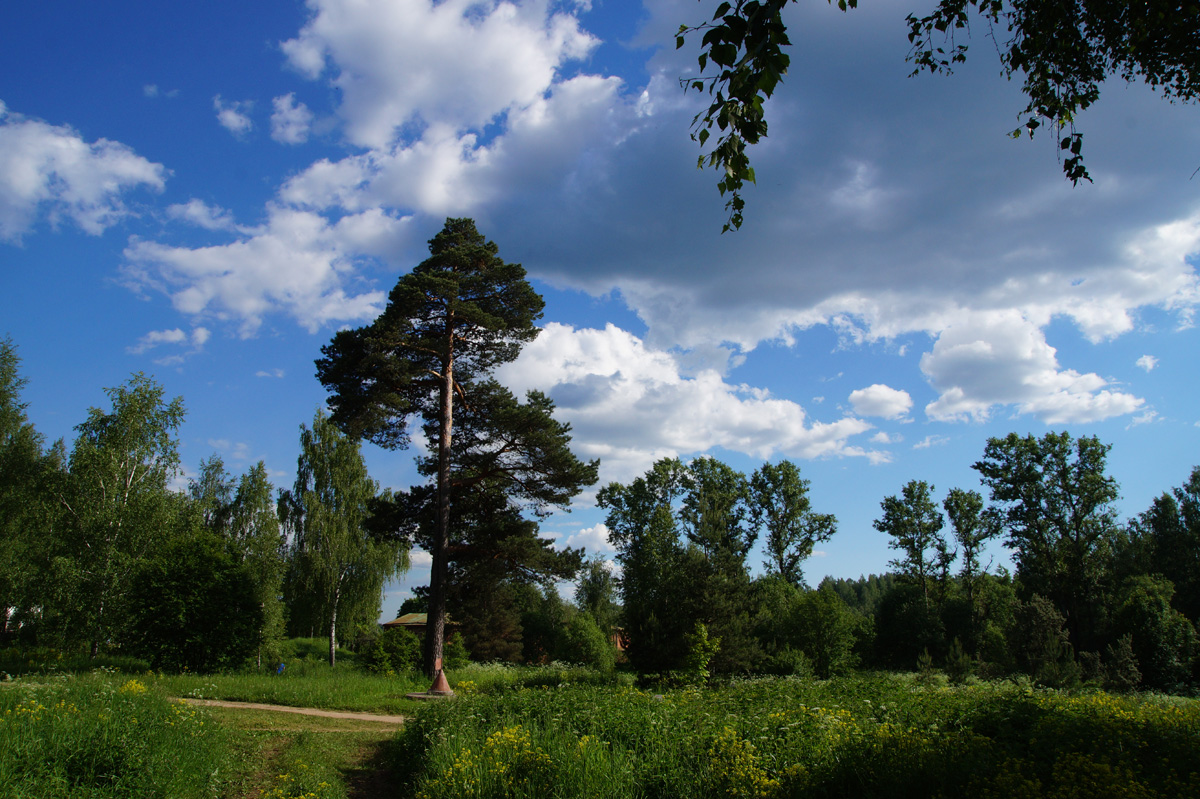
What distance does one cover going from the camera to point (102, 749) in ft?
19.6

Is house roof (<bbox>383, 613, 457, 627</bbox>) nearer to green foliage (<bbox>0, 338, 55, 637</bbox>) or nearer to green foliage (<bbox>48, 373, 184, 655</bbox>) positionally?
green foliage (<bbox>0, 338, 55, 637</bbox>)

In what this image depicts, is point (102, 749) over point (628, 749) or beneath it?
over

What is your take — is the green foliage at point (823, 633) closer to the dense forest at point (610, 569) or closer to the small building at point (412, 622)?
the dense forest at point (610, 569)

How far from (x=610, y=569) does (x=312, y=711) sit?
126ft

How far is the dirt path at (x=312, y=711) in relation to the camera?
10.9m

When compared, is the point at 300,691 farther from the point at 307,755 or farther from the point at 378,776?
the point at 378,776

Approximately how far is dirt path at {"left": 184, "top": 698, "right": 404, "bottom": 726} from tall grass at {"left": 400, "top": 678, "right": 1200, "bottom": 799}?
3.90 meters

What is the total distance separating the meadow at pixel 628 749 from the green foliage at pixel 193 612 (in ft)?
27.6

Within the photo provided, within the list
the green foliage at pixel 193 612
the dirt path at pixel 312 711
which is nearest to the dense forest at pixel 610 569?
the green foliage at pixel 193 612

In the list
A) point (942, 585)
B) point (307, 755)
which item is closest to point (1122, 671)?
point (942, 585)

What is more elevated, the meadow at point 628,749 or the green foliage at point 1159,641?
the meadow at point 628,749

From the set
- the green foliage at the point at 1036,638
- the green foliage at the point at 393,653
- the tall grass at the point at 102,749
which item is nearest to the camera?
the tall grass at the point at 102,749

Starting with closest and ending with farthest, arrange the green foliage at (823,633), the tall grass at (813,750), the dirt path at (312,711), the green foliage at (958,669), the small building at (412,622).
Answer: the tall grass at (813,750) < the dirt path at (312,711) < the green foliage at (958,669) < the green foliage at (823,633) < the small building at (412,622)

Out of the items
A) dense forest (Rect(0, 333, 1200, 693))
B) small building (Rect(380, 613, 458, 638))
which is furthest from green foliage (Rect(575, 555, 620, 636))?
small building (Rect(380, 613, 458, 638))
